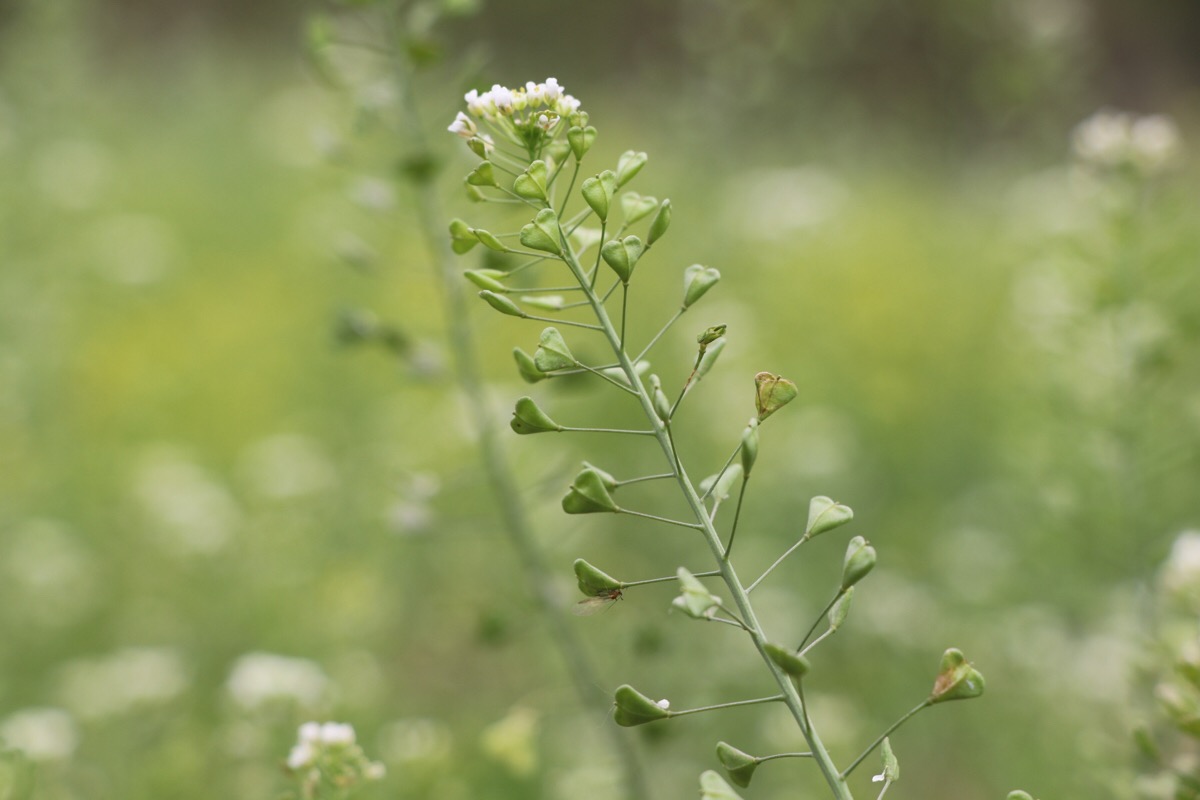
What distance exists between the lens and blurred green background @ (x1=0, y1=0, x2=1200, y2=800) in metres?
2.04

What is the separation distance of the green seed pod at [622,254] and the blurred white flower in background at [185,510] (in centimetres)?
226

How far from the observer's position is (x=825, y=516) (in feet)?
3.13

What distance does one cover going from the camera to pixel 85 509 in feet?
11.2

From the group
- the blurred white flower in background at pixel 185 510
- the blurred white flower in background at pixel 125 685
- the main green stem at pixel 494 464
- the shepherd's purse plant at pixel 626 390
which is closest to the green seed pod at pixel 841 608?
the shepherd's purse plant at pixel 626 390

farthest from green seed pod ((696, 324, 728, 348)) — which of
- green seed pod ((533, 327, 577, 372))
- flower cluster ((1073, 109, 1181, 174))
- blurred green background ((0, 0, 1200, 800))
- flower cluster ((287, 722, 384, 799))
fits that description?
flower cluster ((1073, 109, 1181, 174))

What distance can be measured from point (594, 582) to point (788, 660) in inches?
7.8

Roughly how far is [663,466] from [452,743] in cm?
118

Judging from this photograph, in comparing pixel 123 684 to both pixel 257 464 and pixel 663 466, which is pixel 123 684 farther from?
pixel 663 466

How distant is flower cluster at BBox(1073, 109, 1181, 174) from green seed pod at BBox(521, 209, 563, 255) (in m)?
1.50

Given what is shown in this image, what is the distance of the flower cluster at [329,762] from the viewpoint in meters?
1.11

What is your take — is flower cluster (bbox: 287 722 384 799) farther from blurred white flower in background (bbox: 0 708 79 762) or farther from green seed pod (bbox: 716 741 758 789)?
blurred white flower in background (bbox: 0 708 79 762)

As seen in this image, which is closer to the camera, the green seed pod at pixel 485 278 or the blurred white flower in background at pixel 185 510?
the green seed pod at pixel 485 278

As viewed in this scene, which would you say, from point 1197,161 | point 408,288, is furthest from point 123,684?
point 1197,161

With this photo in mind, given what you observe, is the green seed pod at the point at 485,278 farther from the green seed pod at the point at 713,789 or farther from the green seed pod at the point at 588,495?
the green seed pod at the point at 713,789
